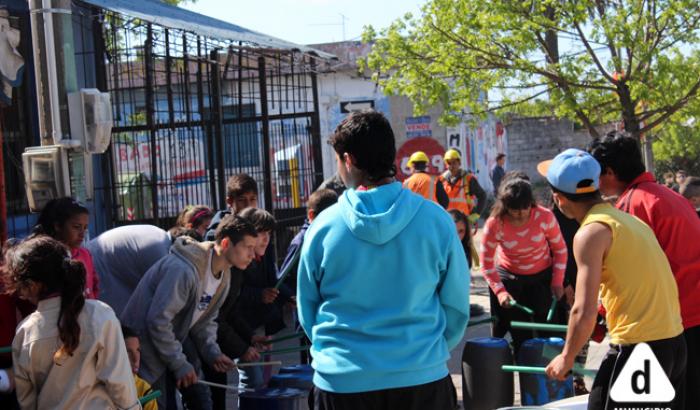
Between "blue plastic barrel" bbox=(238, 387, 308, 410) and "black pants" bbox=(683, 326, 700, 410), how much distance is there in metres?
2.12

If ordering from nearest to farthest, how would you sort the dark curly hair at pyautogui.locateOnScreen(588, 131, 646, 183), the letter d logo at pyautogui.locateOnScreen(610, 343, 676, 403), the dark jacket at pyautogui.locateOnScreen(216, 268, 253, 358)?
1. the letter d logo at pyautogui.locateOnScreen(610, 343, 676, 403)
2. the dark curly hair at pyautogui.locateOnScreen(588, 131, 646, 183)
3. the dark jacket at pyautogui.locateOnScreen(216, 268, 253, 358)

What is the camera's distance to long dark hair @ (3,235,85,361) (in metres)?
4.44

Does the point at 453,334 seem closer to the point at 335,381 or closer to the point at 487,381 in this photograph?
the point at 335,381

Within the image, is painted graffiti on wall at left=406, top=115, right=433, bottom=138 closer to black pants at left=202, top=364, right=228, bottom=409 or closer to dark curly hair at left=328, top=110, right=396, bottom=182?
black pants at left=202, top=364, right=228, bottom=409

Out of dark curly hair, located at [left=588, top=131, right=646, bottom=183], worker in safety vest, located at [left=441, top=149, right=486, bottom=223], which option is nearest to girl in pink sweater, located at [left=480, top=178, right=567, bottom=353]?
dark curly hair, located at [left=588, top=131, right=646, bottom=183]

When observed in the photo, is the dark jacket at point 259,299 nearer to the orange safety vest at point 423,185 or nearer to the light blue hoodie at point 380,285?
the light blue hoodie at point 380,285

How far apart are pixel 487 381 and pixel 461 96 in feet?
28.6

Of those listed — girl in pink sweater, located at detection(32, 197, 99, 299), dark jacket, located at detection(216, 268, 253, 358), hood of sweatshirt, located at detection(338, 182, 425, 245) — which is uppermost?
hood of sweatshirt, located at detection(338, 182, 425, 245)

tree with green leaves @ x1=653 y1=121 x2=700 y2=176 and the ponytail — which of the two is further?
tree with green leaves @ x1=653 y1=121 x2=700 y2=176

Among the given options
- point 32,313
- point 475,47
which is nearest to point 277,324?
point 32,313

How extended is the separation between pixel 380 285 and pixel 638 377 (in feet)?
4.74

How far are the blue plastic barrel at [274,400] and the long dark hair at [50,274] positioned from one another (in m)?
1.63

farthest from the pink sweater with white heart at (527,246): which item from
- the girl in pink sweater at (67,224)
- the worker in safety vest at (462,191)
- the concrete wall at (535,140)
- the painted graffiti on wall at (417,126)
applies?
the concrete wall at (535,140)

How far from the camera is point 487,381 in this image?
23.0ft
